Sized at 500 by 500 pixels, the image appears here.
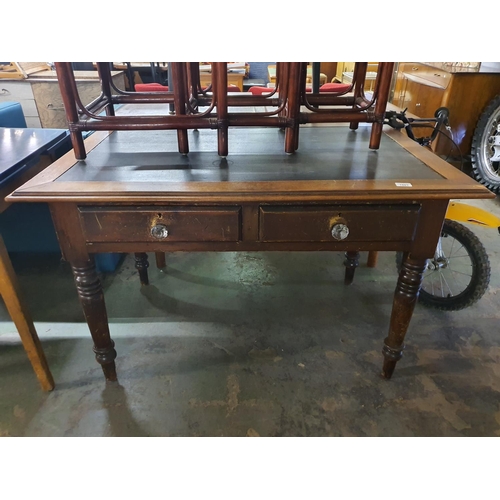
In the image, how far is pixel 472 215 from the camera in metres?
1.70

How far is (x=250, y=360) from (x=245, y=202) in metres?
0.76

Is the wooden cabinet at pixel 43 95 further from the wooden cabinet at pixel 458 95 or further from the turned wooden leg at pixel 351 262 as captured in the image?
the wooden cabinet at pixel 458 95

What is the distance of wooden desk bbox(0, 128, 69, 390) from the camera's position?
1218 mm

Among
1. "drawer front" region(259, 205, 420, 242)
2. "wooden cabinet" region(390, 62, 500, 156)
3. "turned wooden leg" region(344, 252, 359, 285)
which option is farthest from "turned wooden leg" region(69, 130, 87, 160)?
"wooden cabinet" region(390, 62, 500, 156)

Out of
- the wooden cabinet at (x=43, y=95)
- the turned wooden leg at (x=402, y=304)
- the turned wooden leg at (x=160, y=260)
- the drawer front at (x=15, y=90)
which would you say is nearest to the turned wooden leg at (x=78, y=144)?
the turned wooden leg at (x=160, y=260)

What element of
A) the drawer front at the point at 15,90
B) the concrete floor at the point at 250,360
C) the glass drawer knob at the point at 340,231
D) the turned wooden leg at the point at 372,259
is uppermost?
the glass drawer knob at the point at 340,231

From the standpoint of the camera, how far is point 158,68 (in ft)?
14.2

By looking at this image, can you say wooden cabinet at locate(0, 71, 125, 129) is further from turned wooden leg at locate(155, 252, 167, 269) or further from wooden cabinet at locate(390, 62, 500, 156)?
wooden cabinet at locate(390, 62, 500, 156)

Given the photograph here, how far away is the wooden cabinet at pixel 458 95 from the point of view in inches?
115

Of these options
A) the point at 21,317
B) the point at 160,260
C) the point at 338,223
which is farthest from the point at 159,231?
the point at 160,260

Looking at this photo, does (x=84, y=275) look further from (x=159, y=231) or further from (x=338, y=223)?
(x=338, y=223)

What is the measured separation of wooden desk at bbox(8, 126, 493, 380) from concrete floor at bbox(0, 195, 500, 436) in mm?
426

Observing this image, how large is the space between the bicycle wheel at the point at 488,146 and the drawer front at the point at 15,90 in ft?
12.3

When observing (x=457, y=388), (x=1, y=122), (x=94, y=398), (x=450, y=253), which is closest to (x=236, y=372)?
(x=94, y=398)
